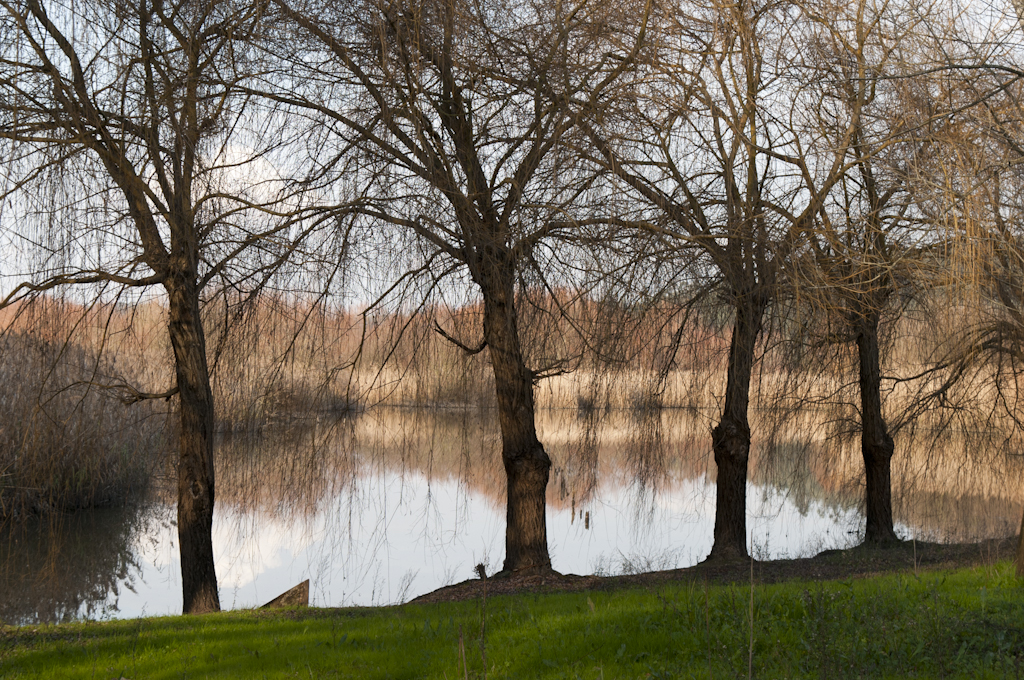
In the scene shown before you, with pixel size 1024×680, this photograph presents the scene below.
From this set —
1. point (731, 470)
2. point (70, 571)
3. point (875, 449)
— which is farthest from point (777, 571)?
point (70, 571)

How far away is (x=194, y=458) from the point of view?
7441mm

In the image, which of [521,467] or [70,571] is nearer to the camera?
[521,467]

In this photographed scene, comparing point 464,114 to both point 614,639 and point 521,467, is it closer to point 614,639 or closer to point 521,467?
point 521,467

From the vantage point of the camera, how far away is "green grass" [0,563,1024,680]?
3893 mm

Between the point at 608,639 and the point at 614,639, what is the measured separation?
3 centimetres

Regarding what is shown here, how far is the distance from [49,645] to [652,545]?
753 centimetres

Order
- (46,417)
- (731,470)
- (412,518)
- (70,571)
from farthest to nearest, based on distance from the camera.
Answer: (412,518)
(70,571)
(731,470)
(46,417)

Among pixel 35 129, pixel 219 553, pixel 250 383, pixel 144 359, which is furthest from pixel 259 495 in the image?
pixel 219 553

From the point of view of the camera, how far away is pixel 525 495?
799 cm

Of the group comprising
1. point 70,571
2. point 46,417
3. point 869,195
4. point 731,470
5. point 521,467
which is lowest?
→ point 70,571

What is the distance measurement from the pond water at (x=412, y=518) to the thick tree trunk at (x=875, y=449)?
404mm

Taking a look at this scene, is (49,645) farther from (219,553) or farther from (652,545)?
(652,545)

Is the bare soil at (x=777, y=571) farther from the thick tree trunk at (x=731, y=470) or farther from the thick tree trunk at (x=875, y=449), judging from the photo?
the thick tree trunk at (x=875, y=449)

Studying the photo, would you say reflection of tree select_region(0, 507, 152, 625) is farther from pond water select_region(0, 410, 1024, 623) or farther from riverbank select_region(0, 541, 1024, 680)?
riverbank select_region(0, 541, 1024, 680)
